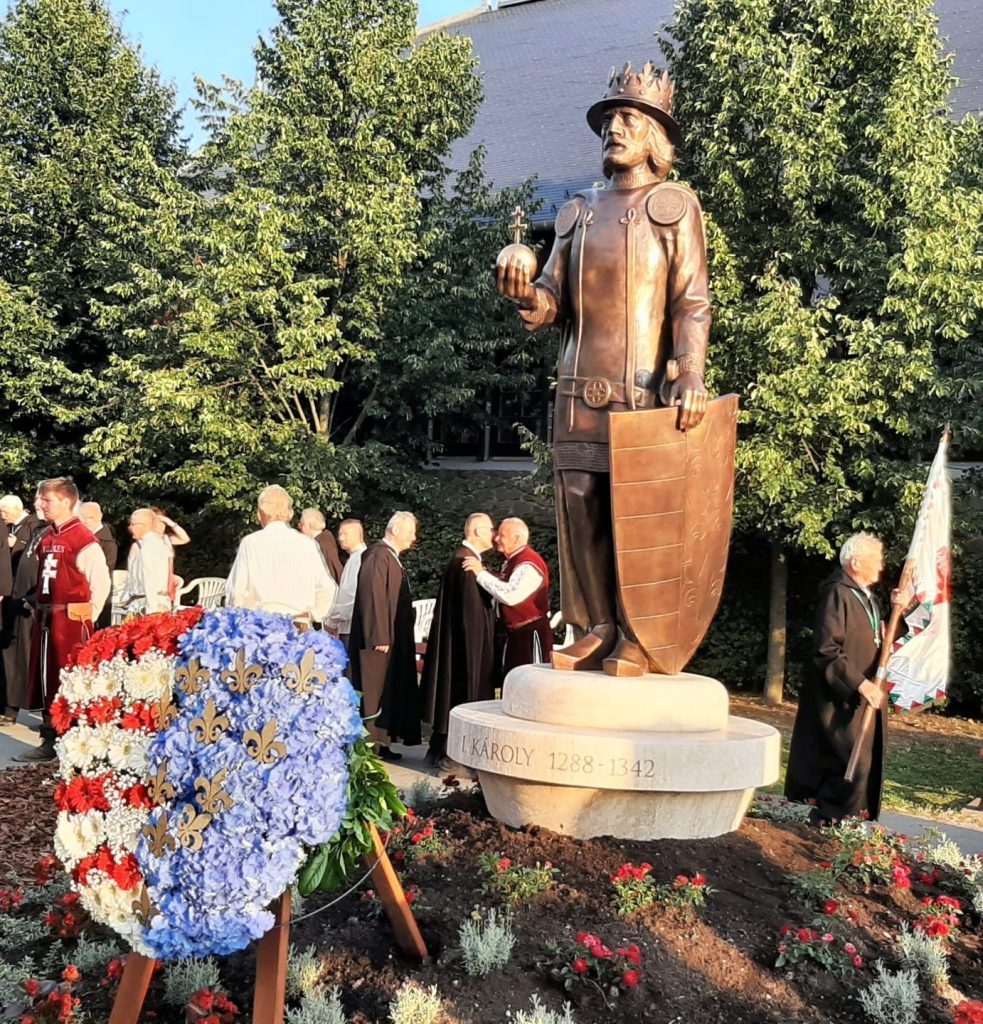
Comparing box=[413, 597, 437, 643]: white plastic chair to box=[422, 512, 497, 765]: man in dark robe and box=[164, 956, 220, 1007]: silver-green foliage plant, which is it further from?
box=[164, 956, 220, 1007]: silver-green foliage plant

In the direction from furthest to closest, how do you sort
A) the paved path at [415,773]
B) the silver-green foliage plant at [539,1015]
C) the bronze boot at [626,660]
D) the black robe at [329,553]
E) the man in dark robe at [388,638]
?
the black robe at [329,553] → the man in dark robe at [388,638] → the paved path at [415,773] → the bronze boot at [626,660] → the silver-green foliage plant at [539,1015]

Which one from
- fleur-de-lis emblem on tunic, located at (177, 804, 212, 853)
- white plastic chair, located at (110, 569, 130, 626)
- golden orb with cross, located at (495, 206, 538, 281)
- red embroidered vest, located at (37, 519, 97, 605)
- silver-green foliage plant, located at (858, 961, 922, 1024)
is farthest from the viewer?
white plastic chair, located at (110, 569, 130, 626)

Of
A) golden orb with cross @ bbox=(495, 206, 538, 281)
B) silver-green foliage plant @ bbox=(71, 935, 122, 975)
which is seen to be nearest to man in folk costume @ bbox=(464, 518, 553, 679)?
golden orb with cross @ bbox=(495, 206, 538, 281)

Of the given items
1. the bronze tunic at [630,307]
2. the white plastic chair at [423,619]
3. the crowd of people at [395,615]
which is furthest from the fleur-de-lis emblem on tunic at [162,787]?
the white plastic chair at [423,619]

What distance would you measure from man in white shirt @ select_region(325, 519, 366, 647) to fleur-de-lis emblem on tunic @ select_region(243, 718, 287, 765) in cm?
642

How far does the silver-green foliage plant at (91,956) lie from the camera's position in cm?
432

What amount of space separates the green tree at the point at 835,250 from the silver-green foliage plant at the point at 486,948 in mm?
9586

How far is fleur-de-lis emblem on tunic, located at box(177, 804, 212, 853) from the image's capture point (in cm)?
325

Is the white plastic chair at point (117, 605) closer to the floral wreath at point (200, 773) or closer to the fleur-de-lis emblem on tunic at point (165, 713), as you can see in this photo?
the floral wreath at point (200, 773)

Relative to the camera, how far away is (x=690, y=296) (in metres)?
5.71

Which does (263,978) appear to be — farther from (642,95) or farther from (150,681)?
(642,95)

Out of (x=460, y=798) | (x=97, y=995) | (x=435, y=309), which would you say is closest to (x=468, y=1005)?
(x=97, y=995)

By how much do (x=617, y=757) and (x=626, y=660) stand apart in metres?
0.79

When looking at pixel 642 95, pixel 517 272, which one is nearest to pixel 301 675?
pixel 517 272
